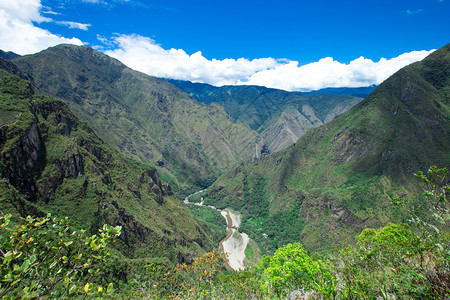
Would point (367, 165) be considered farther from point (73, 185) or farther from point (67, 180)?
point (67, 180)

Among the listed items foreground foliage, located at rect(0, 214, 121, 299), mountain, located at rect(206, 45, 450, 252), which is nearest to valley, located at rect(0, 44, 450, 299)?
foreground foliage, located at rect(0, 214, 121, 299)

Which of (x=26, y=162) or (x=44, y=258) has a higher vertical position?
(x=44, y=258)

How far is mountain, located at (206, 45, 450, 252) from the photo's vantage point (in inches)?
4818

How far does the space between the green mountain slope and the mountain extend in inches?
2978

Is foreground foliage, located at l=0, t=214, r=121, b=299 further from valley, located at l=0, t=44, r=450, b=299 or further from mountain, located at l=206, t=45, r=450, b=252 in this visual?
mountain, located at l=206, t=45, r=450, b=252

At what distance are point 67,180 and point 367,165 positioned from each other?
153800 millimetres

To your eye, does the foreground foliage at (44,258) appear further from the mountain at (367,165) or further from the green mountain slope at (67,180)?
the mountain at (367,165)

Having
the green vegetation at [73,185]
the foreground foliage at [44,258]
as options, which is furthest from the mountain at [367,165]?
the foreground foliage at [44,258]

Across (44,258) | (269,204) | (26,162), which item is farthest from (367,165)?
(44,258)

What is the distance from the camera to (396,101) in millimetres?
156750

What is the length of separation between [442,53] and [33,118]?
9519 inches

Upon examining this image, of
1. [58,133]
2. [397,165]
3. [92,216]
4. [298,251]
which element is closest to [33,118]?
[58,133]

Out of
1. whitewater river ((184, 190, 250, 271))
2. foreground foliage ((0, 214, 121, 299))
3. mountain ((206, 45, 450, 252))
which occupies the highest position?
foreground foliage ((0, 214, 121, 299))

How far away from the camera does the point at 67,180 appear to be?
79.3m
